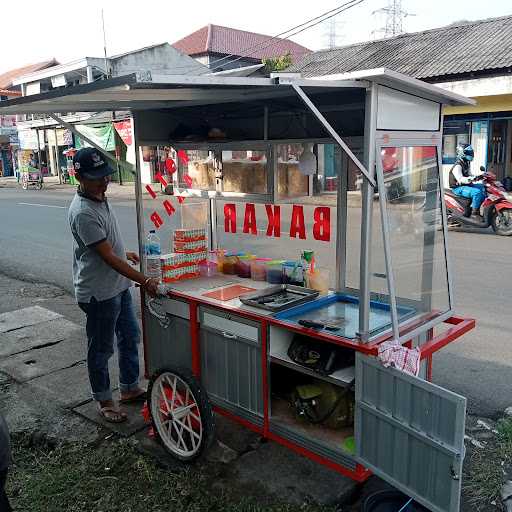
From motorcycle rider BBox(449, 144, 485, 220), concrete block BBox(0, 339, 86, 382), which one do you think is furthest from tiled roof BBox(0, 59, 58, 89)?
concrete block BBox(0, 339, 86, 382)

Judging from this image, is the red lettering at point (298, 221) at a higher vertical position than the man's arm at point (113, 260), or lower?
higher

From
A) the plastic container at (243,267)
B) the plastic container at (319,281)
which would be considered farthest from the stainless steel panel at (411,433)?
the plastic container at (243,267)

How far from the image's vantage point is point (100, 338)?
3.40m

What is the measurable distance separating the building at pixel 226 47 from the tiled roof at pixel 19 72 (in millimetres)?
9628

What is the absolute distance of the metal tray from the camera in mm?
3119

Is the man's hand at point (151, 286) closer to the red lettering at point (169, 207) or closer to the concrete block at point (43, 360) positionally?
the red lettering at point (169, 207)

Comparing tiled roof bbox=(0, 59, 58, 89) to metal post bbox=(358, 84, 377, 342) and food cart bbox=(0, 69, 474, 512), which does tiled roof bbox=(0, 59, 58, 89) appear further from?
metal post bbox=(358, 84, 377, 342)

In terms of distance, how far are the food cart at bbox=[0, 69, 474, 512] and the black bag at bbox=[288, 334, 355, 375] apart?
11mm

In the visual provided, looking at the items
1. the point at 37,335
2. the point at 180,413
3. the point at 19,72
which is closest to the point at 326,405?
the point at 180,413

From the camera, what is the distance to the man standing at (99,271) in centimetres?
319

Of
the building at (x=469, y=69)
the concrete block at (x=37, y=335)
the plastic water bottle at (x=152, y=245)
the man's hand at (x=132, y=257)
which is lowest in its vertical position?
the concrete block at (x=37, y=335)

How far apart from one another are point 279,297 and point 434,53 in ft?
48.2

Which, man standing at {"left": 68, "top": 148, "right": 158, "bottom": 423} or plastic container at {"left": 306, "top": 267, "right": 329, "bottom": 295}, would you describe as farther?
plastic container at {"left": 306, "top": 267, "right": 329, "bottom": 295}

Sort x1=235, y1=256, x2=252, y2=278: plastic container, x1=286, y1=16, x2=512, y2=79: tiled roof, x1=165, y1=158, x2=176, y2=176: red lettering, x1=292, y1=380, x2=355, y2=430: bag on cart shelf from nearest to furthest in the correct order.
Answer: x1=292, y1=380, x2=355, y2=430: bag on cart shelf, x1=235, y1=256, x2=252, y2=278: plastic container, x1=165, y1=158, x2=176, y2=176: red lettering, x1=286, y1=16, x2=512, y2=79: tiled roof
